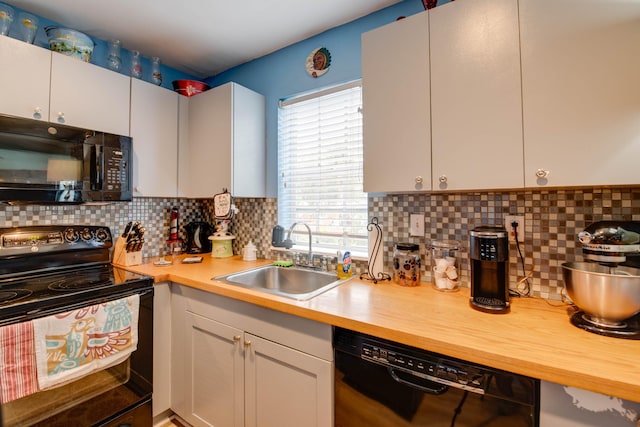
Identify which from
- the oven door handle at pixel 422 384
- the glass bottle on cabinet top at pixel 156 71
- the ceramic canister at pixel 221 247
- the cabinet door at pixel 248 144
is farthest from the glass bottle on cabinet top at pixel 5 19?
the oven door handle at pixel 422 384

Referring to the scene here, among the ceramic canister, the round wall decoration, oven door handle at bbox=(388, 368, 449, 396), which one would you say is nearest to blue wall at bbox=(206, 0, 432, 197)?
the round wall decoration

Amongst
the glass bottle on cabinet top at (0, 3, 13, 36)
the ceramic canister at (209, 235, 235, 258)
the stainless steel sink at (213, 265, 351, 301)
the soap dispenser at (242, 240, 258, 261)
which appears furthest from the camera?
the ceramic canister at (209, 235, 235, 258)

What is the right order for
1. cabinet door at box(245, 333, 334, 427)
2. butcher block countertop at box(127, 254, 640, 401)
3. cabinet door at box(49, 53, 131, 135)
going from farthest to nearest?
cabinet door at box(49, 53, 131, 135), cabinet door at box(245, 333, 334, 427), butcher block countertop at box(127, 254, 640, 401)

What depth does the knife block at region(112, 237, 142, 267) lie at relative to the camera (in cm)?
199

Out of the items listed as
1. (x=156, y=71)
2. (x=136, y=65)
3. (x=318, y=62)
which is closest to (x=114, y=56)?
(x=136, y=65)

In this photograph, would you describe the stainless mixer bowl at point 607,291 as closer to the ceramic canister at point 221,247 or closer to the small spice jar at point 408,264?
the small spice jar at point 408,264

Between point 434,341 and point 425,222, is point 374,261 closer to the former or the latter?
point 425,222

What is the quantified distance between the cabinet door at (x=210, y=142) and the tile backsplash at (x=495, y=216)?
46cm

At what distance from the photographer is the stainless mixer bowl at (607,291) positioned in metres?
0.97

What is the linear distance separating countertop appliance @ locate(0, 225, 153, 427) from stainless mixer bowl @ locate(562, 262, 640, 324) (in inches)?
74.8

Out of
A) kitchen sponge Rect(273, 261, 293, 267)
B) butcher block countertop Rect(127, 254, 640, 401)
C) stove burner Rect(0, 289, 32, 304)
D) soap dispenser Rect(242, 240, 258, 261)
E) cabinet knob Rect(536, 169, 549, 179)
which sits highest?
cabinet knob Rect(536, 169, 549, 179)

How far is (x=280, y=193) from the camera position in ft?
7.41

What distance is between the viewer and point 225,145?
210 centimetres

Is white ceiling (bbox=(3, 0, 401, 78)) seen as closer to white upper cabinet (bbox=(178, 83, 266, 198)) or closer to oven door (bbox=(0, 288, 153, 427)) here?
white upper cabinet (bbox=(178, 83, 266, 198))
